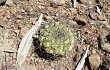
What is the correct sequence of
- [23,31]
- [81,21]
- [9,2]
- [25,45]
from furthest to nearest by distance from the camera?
[9,2], [81,21], [23,31], [25,45]

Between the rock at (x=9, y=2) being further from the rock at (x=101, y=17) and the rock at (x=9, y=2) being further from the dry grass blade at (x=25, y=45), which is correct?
the rock at (x=101, y=17)

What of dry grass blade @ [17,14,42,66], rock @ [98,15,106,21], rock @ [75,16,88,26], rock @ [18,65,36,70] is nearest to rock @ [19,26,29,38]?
dry grass blade @ [17,14,42,66]

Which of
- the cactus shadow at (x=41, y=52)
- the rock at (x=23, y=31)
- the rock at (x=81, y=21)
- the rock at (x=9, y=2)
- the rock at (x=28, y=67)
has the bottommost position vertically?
the rock at (x=28, y=67)

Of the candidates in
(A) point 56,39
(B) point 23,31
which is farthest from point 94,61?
(B) point 23,31

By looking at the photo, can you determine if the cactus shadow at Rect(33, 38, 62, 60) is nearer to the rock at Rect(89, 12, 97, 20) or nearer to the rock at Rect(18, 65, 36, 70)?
the rock at Rect(18, 65, 36, 70)

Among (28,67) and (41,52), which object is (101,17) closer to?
(41,52)

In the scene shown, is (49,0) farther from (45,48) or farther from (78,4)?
(45,48)

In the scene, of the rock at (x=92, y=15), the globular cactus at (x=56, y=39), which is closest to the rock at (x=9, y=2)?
→ the globular cactus at (x=56, y=39)
